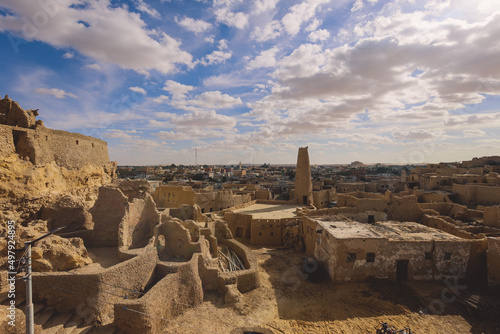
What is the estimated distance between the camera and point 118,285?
8.77 m

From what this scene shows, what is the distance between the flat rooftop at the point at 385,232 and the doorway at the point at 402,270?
4.19 ft

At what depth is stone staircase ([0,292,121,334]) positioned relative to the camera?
712cm

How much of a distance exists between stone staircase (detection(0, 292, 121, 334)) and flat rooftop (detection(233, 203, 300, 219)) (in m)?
14.6

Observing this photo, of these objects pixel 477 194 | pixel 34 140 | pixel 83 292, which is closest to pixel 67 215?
pixel 34 140

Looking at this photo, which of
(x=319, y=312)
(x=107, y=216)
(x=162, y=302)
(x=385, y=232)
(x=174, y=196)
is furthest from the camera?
(x=174, y=196)

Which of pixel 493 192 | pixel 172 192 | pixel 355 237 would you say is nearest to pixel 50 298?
pixel 355 237

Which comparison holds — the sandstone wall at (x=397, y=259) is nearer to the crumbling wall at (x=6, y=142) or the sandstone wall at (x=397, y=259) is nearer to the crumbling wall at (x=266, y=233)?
the crumbling wall at (x=266, y=233)

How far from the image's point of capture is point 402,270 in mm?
13289

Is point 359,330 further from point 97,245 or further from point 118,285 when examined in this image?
point 97,245

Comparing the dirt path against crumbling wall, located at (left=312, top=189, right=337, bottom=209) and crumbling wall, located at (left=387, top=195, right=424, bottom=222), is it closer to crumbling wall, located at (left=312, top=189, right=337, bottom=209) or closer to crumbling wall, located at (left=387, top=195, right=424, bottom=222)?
crumbling wall, located at (left=387, top=195, right=424, bottom=222)

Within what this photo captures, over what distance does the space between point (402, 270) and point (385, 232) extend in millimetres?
2058

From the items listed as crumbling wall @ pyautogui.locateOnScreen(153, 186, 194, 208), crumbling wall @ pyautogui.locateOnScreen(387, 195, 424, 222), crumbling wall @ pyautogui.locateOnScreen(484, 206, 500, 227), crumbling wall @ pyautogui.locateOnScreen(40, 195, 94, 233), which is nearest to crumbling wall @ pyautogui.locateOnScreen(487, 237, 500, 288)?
crumbling wall @ pyautogui.locateOnScreen(484, 206, 500, 227)

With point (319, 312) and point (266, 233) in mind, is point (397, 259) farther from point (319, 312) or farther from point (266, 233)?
point (266, 233)

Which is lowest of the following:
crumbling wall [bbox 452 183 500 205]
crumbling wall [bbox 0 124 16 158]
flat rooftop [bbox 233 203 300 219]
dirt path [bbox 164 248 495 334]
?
dirt path [bbox 164 248 495 334]
